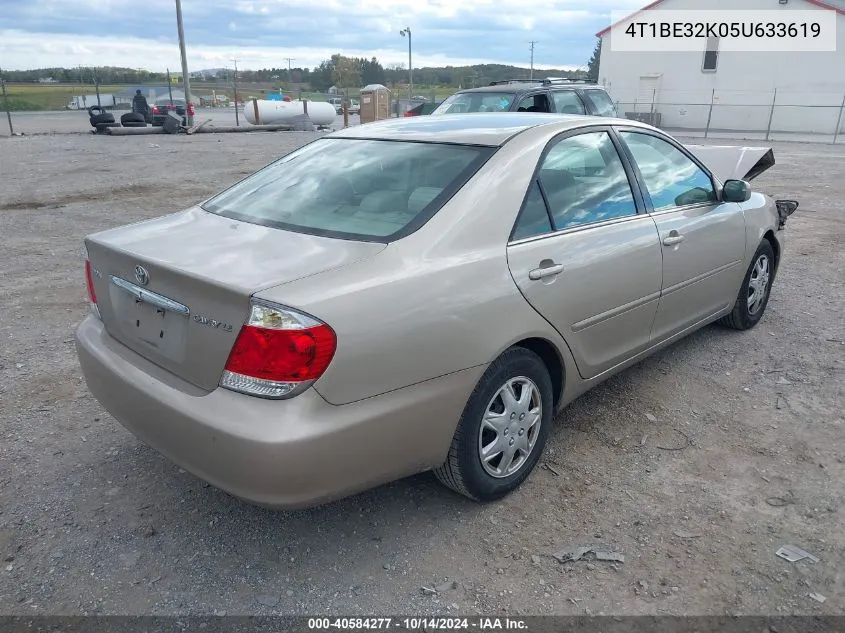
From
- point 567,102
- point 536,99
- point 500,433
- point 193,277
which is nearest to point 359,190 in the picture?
point 193,277

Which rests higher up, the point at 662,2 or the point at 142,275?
the point at 662,2

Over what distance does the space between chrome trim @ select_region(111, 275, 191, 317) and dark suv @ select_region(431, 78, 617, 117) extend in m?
8.18

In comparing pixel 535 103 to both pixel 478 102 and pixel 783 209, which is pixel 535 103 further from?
pixel 783 209

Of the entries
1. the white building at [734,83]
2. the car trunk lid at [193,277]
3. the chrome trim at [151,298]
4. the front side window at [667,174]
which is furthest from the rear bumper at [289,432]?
the white building at [734,83]

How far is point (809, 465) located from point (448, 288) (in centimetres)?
206

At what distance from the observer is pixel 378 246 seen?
2.52 m

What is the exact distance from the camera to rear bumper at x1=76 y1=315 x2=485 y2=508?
2.18 m

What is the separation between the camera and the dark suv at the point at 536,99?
1018 cm

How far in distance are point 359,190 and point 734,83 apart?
39255 millimetres

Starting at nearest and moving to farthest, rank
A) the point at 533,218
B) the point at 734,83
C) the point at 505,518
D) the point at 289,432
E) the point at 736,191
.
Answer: the point at 289,432, the point at 505,518, the point at 533,218, the point at 736,191, the point at 734,83

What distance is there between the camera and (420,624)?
2293 millimetres

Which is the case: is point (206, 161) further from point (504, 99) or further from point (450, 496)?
point (450, 496)

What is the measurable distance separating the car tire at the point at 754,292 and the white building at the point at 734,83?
30.0 meters

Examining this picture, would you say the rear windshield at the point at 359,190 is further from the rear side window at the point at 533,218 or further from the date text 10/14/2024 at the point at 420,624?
the date text 10/14/2024 at the point at 420,624
